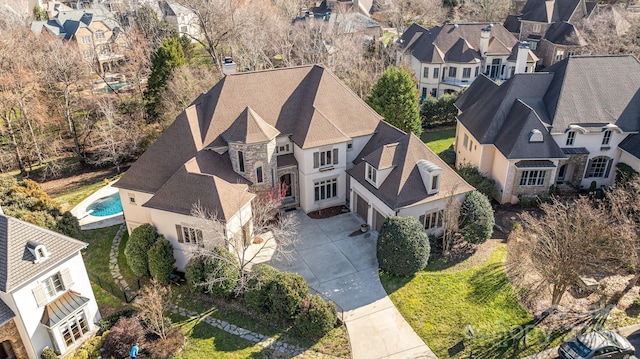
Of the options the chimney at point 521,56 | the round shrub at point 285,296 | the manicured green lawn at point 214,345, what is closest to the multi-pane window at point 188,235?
the manicured green lawn at point 214,345

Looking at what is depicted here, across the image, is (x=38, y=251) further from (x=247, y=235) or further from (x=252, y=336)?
(x=247, y=235)

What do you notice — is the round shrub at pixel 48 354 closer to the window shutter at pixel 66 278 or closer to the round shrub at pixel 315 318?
the window shutter at pixel 66 278

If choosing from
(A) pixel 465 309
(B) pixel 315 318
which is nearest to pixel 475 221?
(A) pixel 465 309

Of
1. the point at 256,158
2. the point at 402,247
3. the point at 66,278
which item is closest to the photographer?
the point at 66,278

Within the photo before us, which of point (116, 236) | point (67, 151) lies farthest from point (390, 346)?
point (67, 151)

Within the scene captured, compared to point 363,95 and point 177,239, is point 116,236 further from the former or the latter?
point 363,95
